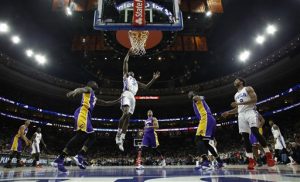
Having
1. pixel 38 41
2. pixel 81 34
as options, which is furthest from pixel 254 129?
pixel 38 41

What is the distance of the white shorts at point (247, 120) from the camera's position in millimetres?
6270

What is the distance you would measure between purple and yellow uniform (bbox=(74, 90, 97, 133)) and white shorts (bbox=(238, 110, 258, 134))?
3949 millimetres

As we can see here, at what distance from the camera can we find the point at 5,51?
2445cm

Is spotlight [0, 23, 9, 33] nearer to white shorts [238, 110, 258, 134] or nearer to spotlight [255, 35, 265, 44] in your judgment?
white shorts [238, 110, 258, 134]

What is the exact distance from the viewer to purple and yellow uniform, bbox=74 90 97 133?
19.3 feet

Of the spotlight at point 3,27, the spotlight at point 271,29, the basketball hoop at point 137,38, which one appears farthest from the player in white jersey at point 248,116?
the spotlight at point 3,27

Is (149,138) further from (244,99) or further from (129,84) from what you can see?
(244,99)

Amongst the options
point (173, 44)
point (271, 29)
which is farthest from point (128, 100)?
point (271, 29)

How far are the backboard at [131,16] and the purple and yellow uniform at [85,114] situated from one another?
11.8 feet

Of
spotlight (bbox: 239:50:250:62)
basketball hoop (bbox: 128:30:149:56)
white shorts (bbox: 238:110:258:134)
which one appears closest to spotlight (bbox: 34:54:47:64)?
basketball hoop (bbox: 128:30:149:56)

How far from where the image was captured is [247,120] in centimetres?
641

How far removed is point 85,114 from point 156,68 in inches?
964

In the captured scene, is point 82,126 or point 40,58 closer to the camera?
point 82,126

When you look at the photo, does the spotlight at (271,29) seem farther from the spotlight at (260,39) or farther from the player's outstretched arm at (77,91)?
the player's outstretched arm at (77,91)
